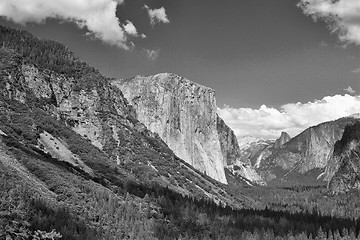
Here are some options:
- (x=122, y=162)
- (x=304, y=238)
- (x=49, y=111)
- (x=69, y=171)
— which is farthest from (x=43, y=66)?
(x=304, y=238)

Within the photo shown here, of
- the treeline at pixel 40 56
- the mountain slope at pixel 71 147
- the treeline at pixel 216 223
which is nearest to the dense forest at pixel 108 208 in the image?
the treeline at pixel 216 223

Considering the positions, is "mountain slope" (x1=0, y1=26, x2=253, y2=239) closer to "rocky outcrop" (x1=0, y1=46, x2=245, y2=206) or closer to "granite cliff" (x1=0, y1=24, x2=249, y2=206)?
"rocky outcrop" (x1=0, y1=46, x2=245, y2=206)

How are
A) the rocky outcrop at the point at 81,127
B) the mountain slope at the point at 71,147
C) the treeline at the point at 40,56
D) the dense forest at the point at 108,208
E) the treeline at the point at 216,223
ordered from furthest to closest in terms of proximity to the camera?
1. the treeline at the point at 40,56
2. the rocky outcrop at the point at 81,127
3. the treeline at the point at 216,223
4. the mountain slope at the point at 71,147
5. the dense forest at the point at 108,208

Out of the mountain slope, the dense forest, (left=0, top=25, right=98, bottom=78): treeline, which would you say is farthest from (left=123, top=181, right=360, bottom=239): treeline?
(left=0, top=25, right=98, bottom=78): treeline

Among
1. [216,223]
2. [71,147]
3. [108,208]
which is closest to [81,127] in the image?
[71,147]

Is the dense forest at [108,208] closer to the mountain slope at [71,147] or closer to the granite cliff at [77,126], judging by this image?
the mountain slope at [71,147]

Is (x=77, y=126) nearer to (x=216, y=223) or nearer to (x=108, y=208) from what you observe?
(x=216, y=223)

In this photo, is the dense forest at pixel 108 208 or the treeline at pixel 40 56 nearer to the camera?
the dense forest at pixel 108 208

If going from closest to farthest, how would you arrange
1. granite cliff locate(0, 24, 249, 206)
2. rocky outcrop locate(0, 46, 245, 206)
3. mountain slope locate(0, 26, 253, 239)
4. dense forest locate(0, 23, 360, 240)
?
1. dense forest locate(0, 23, 360, 240)
2. mountain slope locate(0, 26, 253, 239)
3. granite cliff locate(0, 24, 249, 206)
4. rocky outcrop locate(0, 46, 245, 206)

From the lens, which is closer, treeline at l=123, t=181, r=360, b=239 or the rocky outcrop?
treeline at l=123, t=181, r=360, b=239

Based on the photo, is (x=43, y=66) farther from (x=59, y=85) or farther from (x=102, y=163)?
(x=102, y=163)

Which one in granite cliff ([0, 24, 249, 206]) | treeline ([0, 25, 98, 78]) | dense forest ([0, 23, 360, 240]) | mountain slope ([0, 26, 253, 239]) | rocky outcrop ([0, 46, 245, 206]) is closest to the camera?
dense forest ([0, 23, 360, 240])

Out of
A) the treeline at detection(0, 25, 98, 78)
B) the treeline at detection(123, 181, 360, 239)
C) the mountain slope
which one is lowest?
the treeline at detection(123, 181, 360, 239)

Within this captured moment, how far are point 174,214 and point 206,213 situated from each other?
44.6ft
